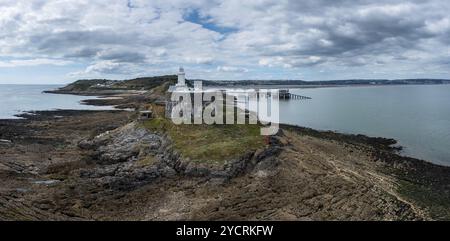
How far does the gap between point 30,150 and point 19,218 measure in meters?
20.6

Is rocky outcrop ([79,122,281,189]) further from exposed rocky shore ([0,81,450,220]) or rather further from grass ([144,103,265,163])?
grass ([144,103,265,163])

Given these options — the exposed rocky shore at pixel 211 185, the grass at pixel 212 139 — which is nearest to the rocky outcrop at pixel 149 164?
the exposed rocky shore at pixel 211 185

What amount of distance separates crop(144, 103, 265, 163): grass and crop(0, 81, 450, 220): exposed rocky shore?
650 millimetres

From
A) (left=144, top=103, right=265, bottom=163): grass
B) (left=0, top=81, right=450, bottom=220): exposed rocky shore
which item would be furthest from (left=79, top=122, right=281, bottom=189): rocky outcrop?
(left=144, top=103, right=265, bottom=163): grass

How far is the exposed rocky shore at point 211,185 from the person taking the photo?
1731 cm

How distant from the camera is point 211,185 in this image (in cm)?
2108

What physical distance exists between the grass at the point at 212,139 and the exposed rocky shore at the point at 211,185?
65 cm

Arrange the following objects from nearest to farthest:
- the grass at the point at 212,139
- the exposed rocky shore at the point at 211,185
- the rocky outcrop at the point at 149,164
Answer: the exposed rocky shore at the point at 211,185 < the rocky outcrop at the point at 149,164 < the grass at the point at 212,139

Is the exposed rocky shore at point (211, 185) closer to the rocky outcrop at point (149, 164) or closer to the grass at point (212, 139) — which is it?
the rocky outcrop at point (149, 164)

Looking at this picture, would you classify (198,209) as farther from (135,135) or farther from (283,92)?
(283,92)

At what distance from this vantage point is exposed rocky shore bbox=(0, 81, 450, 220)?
17.3m

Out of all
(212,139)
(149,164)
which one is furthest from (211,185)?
(212,139)

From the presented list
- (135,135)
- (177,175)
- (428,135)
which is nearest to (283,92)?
(428,135)

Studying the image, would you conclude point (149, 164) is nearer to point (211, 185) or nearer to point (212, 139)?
point (212, 139)
